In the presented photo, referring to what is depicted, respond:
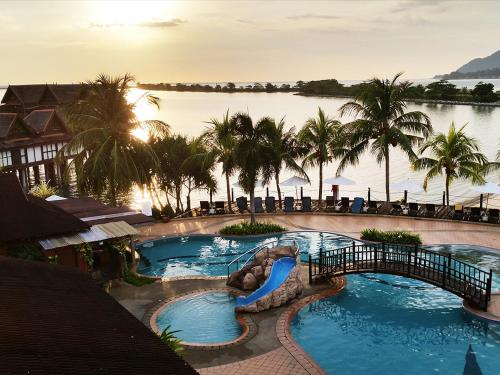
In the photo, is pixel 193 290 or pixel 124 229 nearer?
pixel 193 290

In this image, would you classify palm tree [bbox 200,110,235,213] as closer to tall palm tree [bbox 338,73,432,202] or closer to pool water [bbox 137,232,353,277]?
pool water [bbox 137,232,353,277]

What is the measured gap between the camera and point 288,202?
95.9 feet

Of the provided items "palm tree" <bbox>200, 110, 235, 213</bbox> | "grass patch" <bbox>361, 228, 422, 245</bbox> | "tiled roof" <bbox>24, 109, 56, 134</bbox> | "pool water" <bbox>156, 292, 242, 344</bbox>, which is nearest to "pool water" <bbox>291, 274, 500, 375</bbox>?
"pool water" <bbox>156, 292, 242, 344</bbox>

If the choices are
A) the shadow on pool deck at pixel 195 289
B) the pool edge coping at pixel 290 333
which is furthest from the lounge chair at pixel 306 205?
the pool edge coping at pixel 290 333

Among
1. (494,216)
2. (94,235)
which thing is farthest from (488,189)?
(94,235)

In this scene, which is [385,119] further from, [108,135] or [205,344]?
[205,344]

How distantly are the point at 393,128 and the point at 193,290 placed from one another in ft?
54.1

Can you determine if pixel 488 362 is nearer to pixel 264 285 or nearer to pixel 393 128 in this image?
pixel 264 285

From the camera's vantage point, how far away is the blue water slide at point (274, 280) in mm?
15828

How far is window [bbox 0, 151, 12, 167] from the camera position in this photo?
42.5 metres

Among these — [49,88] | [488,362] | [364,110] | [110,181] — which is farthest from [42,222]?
[49,88]

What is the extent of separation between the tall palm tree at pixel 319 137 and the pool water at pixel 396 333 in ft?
44.9

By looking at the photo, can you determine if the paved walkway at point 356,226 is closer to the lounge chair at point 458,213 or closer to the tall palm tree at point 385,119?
the lounge chair at point 458,213

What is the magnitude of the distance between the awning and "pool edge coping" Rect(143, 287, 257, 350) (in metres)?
3.37
